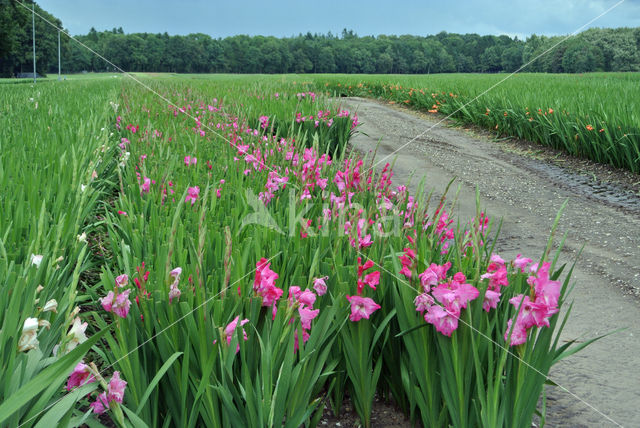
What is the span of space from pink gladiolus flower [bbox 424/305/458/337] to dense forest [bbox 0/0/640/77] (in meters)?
2.27

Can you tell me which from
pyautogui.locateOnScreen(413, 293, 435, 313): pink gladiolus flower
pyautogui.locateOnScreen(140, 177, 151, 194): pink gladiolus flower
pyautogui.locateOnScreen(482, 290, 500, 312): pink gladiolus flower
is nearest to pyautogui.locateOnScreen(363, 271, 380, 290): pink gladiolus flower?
pyautogui.locateOnScreen(413, 293, 435, 313): pink gladiolus flower

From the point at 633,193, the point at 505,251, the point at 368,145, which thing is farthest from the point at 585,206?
the point at 368,145

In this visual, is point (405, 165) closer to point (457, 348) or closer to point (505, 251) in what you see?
point (505, 251)

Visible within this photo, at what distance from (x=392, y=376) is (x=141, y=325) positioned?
838 mm

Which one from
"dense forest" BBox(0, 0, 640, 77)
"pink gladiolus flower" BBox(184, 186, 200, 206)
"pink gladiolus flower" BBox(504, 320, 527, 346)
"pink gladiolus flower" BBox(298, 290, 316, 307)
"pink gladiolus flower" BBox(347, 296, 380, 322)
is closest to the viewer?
"pink gladiolus flower" BBox(504, 320, 527, 346)

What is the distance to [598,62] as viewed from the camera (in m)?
4.95

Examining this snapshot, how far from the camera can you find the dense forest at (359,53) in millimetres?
4141

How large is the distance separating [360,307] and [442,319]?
26 centimetres

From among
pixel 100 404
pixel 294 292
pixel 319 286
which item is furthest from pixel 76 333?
pixel 319 286

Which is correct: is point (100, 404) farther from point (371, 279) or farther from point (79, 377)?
point (371, 279)

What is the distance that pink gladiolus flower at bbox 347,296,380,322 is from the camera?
1.51 metres

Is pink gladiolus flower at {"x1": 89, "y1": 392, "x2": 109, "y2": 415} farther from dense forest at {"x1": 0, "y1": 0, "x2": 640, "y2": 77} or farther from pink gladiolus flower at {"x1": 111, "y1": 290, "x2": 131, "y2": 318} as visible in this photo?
dense forest at {"x1": 0, "y1": 0, "x2": 640, "y2": 77}

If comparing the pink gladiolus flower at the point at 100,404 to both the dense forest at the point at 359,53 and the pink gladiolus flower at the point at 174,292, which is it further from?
the dense forest at the point at 359,53

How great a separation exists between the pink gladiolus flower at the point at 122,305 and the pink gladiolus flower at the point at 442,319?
731 mm
